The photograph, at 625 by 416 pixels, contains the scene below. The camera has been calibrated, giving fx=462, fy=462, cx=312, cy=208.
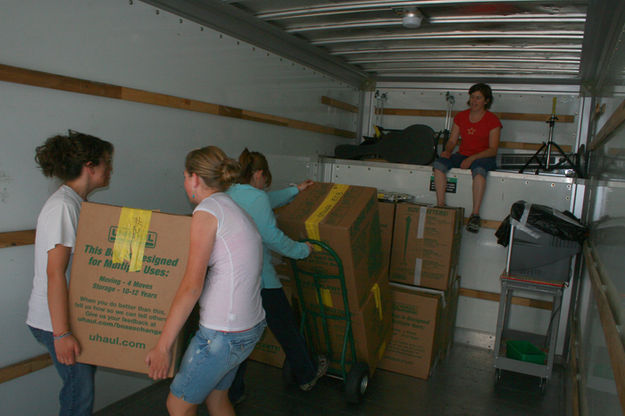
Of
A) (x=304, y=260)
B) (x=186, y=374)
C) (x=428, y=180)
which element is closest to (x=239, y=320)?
(x=186, y=374)

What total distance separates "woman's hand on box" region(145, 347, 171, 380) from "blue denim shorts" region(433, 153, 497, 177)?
3.46 meters

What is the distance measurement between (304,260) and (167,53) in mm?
1540

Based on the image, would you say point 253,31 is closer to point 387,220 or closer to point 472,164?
point 387,220

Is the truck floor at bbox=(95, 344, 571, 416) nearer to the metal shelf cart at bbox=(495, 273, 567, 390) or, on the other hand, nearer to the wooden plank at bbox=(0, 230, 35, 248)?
the metal shelf cart at bbox=(495, 273, 567, 390)

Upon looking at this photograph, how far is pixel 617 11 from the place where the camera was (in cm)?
257

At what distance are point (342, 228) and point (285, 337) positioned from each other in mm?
866

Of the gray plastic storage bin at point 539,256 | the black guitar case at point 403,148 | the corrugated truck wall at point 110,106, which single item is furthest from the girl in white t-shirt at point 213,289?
the black guitar case at point 403,148

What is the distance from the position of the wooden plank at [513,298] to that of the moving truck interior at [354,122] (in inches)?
0.8

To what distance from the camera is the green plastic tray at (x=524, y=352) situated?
3740 mm

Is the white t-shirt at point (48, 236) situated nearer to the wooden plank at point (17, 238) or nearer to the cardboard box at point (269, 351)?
the wooden plank at point (17, 238)

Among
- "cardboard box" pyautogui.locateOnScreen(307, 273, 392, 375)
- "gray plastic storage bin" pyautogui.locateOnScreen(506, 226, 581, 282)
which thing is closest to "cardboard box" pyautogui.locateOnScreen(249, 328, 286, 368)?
"cardboard box" pyautogui.locateOnScreen(307, 273, 392, 375)

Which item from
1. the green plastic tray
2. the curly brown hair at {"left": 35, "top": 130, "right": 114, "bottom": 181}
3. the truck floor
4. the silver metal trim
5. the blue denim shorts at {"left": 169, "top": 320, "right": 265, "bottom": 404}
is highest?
the silver metal trim

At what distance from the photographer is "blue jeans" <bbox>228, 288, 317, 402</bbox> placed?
294 cm

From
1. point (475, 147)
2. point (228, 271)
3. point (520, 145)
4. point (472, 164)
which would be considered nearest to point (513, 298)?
point (472, 164)
